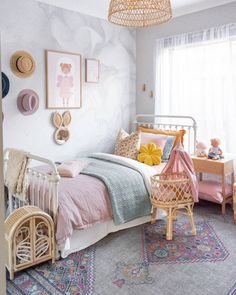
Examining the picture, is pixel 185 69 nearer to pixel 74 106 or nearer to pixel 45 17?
pixel 74 106

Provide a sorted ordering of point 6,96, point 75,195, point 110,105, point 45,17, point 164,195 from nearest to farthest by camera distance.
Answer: point 75,195, point 164,195, point 6,96, point 45,17, point 110,105

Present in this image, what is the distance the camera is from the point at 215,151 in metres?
3.54

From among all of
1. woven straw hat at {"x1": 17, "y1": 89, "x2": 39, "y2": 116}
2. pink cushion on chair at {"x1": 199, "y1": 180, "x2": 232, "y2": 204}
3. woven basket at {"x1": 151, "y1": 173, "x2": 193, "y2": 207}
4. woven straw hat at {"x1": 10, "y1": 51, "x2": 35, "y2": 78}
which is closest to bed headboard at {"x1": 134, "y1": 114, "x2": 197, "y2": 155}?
pink cushion on chair at {"x1": 199, "y1": 180, "x2": 232, "y2": 204}

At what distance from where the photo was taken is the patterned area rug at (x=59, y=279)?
A: 2090 millimetres

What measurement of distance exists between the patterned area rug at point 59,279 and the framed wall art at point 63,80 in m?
1.92

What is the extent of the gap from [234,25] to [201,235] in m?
2.31

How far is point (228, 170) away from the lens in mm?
3473

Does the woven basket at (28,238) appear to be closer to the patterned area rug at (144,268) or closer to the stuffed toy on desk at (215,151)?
the patterned area rug at (144,268)

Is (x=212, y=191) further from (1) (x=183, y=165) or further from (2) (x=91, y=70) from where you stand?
(2) (x=91, y=70)

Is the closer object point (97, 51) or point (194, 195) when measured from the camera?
point (194, 195)

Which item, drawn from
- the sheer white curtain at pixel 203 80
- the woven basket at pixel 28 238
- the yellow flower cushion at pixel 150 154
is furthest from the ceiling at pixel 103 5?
the woven basket at pixel 28 238

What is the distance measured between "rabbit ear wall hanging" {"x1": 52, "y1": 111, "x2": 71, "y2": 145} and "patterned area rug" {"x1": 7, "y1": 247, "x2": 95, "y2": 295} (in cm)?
168

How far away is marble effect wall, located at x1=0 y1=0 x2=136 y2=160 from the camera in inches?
132

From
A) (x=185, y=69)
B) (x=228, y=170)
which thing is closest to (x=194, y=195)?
(x=228, y=170)
